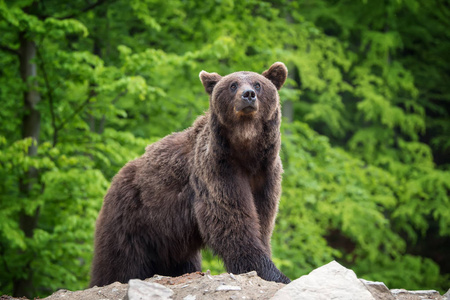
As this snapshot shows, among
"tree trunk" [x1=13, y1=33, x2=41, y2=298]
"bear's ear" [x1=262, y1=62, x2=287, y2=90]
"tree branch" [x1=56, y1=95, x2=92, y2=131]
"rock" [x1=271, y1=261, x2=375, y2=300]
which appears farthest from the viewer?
"tree trunk" [x1=13, y1=33, x2=41, y2=298]

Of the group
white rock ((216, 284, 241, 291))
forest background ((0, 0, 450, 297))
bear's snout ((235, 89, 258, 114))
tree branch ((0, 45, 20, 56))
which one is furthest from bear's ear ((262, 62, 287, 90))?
tree branch ((0, 45, 20, 56))

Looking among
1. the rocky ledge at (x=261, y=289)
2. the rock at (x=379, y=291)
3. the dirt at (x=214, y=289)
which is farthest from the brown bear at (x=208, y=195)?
the rock at (x=379, y=291)

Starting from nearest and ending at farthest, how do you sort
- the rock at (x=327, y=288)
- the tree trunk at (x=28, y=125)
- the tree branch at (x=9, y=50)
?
1. the rock at (x=327, y=288)
2. the tree trunk at (x=28, y=125)
3. the tree branch at (x=9, y=50)

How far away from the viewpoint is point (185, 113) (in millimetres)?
10883

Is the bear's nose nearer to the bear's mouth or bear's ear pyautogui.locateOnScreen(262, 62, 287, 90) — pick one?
the bear's mouth

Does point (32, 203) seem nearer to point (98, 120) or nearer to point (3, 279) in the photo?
point (3, 279)

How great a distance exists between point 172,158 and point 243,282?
5.99ft

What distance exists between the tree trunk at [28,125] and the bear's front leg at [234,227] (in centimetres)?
520

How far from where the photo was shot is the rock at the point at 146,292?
3564mm

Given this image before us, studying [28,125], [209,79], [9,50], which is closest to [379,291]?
[209,79]

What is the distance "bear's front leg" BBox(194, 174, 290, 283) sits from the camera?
4617mm

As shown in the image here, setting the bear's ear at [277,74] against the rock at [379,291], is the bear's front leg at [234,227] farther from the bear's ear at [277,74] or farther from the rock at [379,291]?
the bear's ear at [277,74]

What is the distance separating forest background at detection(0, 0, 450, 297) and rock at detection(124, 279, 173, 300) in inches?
90.7

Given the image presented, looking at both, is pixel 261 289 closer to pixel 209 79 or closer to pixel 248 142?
pixel 248 142
